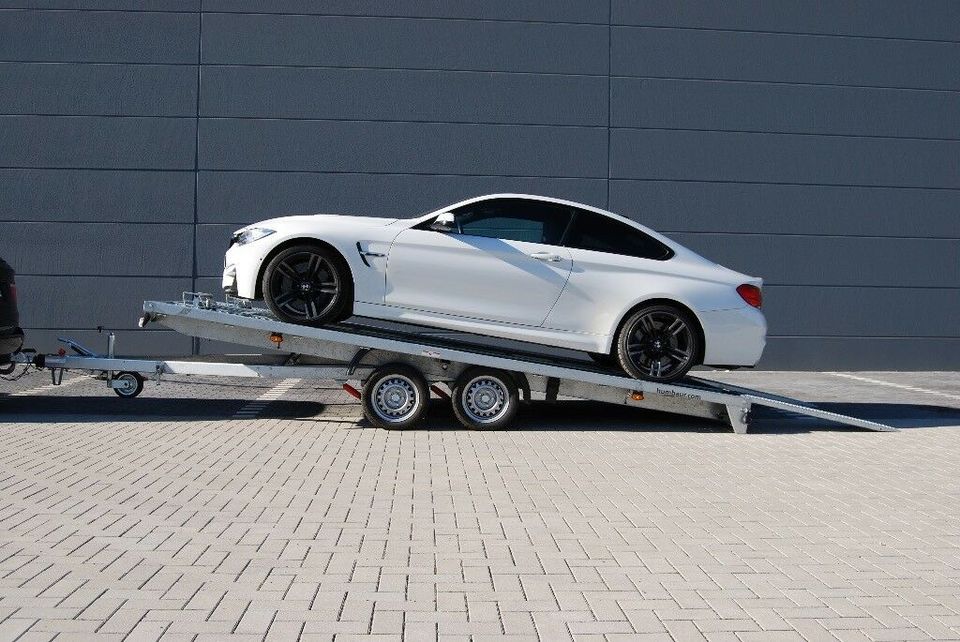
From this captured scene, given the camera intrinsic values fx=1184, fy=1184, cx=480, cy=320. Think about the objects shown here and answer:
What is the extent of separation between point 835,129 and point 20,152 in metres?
12.4

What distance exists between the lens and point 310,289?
10297 mm

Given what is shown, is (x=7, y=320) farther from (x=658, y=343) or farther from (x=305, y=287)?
(x=658, y=343)

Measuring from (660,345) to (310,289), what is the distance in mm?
3156

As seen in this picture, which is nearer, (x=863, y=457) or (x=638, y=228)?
(x=863, y=457)

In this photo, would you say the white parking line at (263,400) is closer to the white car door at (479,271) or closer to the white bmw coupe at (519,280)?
the white bmw coupe at (519,280)

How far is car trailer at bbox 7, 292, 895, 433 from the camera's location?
10.3 metres

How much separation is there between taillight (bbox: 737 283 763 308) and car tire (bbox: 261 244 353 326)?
3516 mm

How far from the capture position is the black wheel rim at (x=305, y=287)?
10.2m

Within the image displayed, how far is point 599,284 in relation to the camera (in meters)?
10.5

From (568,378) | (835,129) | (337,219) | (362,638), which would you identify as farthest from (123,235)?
(362,638)

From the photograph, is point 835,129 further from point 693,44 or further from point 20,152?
point 20,152

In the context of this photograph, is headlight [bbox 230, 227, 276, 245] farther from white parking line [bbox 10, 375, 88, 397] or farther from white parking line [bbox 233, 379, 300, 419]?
white parking line [bbox 10, 375, 88, 397]

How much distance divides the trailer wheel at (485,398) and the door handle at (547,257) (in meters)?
1.07

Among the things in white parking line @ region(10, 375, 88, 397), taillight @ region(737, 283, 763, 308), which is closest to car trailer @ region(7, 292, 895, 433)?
taillight @ region(737, 283, 763, 308)
